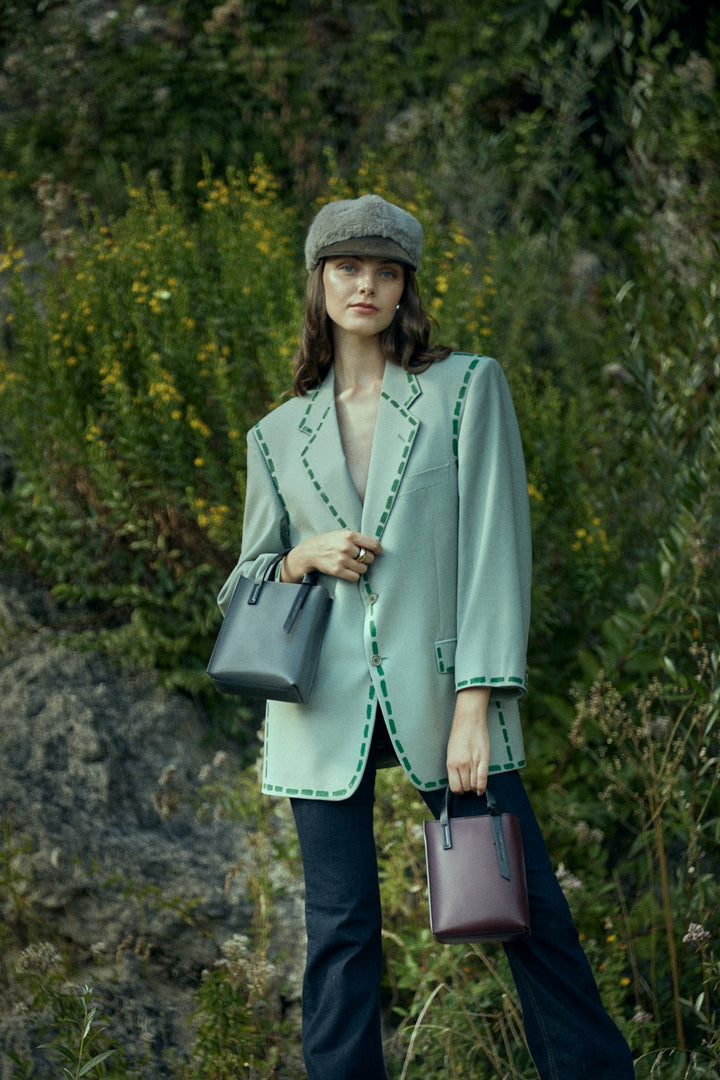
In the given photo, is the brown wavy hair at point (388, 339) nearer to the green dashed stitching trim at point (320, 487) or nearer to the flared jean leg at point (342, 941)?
the green dashed stitching trim at point (320, 487)

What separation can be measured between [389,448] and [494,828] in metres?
0.72

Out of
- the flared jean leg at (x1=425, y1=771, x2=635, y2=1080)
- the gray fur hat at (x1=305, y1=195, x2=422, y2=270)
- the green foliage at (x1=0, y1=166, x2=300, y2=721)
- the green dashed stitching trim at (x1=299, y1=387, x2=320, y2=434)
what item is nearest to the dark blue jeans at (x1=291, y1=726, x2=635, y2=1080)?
the flared jean leg at (x1=425, y1=771, x2=635, y2=1080)

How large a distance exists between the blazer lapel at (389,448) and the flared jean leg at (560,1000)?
2.25ft

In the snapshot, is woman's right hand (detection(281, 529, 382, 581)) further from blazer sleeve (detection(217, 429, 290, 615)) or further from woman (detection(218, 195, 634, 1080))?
blazer sleeve (detection(217, 429, 290, 615))

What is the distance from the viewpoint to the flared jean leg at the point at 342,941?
6.04 ft

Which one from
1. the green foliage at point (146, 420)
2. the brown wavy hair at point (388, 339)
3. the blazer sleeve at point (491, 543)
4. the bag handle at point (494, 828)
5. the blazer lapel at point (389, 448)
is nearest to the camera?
the bag handle at point (494, 828)

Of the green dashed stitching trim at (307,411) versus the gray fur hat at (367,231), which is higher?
the gray fur hat at (367,231)

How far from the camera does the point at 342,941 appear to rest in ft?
6.11

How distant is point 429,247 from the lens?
137 inches

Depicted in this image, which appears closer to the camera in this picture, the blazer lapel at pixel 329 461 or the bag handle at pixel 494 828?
the bag handle at pixel 494 828

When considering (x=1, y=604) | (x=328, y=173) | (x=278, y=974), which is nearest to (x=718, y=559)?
(x=278, y=974)

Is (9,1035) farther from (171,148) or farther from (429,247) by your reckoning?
(171,148)

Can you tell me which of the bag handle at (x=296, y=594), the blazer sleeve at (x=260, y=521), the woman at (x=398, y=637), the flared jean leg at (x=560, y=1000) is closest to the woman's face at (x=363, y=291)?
the woman at (x=398, y=637)

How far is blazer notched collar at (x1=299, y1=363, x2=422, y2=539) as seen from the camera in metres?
1.97
